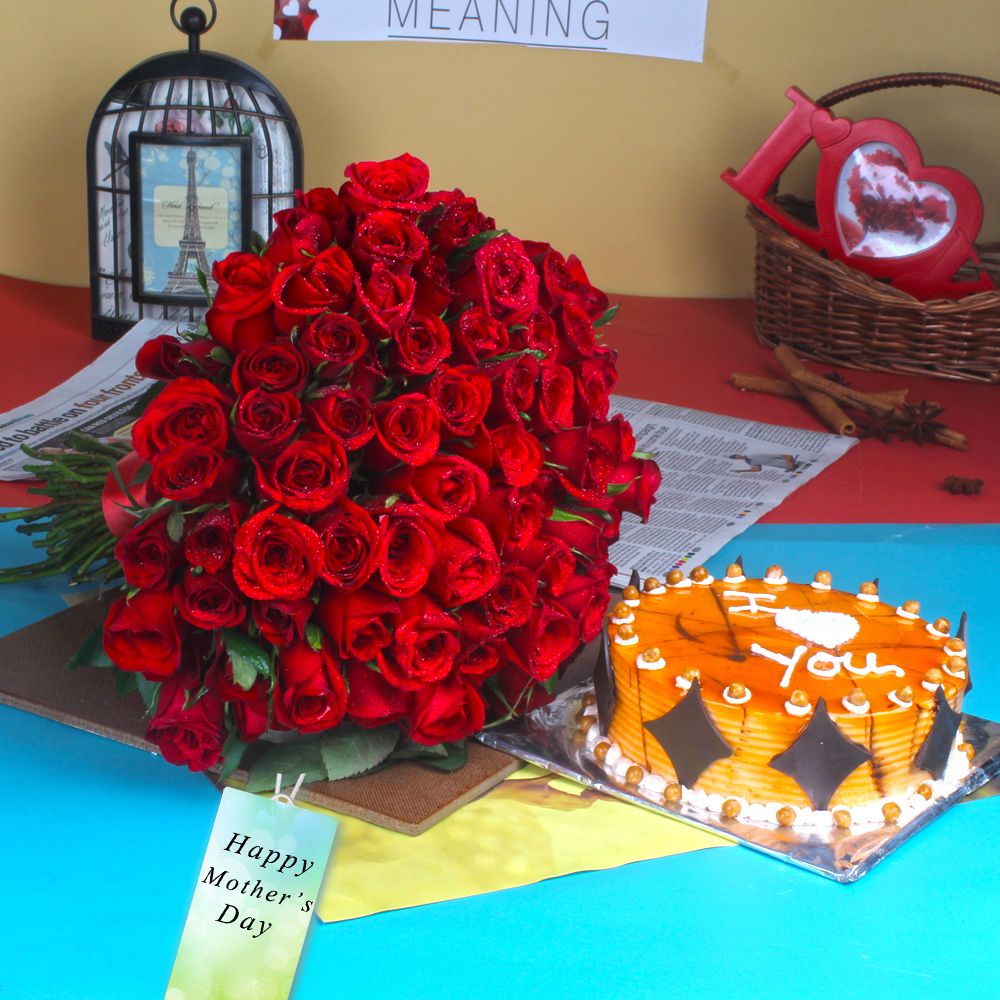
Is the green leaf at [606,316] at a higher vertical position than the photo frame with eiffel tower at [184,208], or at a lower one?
higher

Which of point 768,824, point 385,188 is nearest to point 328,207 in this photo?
point 385,188

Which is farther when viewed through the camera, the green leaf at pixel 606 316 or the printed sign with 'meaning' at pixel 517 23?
the printed sign with 'meaning' at pixel 517 23

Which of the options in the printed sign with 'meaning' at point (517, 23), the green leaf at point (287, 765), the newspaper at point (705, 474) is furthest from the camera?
the printed sign with 'meaning' at point (517, 23)

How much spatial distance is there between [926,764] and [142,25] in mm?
1216

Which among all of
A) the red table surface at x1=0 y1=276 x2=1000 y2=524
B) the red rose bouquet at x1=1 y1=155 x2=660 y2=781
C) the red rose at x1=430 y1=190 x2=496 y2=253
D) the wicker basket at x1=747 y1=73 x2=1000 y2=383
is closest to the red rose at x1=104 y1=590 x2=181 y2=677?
the red rose bouquet at x1=1 y1=155 x2=660 y2=781

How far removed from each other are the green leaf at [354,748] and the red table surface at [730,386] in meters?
0.47

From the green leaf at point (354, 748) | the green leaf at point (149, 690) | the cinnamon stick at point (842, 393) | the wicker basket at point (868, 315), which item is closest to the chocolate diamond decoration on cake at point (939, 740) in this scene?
the green leaf at point (354, 748)

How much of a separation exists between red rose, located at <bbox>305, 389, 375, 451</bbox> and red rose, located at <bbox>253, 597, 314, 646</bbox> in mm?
68

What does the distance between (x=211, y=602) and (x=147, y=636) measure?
0.12ft

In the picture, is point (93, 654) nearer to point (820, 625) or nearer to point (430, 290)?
point (430, 290)

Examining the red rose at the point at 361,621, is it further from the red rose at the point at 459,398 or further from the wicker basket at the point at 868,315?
the wicker basket at the point at 868,315

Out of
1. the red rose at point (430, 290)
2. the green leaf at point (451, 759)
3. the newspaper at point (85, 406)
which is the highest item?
the red rose at point (430, 290)

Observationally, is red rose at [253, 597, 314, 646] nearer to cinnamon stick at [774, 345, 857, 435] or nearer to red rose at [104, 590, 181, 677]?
red rose at [104, 590, 181, 677]

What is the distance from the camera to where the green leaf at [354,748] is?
2.01 feet
